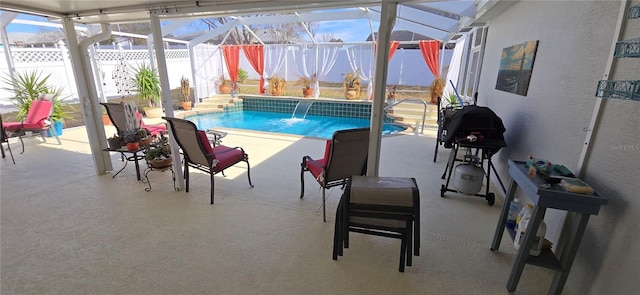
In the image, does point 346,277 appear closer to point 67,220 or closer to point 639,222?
point 639,222

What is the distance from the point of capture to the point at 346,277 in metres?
1.87

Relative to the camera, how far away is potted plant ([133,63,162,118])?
22.7 ft

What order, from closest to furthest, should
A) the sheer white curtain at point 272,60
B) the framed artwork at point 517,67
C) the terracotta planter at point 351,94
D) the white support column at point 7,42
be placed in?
1. the framed artwork at point 517,67
2. the white support column at point 7,42
3. the terracotta planter at point 351,94
4. the sheer white curtain at point 272,60

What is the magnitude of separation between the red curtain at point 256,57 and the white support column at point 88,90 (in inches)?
266

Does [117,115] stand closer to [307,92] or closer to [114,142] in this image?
[114,142]

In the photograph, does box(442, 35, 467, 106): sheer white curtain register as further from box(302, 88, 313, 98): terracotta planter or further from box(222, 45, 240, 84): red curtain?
box(222, 45, 240, 84): red curtain

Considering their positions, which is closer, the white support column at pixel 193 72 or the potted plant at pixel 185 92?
the potted plant at pixel 185 92

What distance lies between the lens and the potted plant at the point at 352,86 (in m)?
8.74

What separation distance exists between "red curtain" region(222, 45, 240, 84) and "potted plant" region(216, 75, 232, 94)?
261mm

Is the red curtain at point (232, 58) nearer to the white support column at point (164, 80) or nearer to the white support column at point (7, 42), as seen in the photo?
the white support column at point (7, 42)

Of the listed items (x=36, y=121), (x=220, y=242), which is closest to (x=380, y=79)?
(x=220, y=242)

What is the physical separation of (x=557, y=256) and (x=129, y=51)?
9.91 m

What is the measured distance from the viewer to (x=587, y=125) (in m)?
1.75

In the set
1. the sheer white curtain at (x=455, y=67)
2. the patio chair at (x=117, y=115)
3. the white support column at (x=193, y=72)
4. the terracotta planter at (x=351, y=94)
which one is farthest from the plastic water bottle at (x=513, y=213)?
the white support column at (x=193, y=72)
